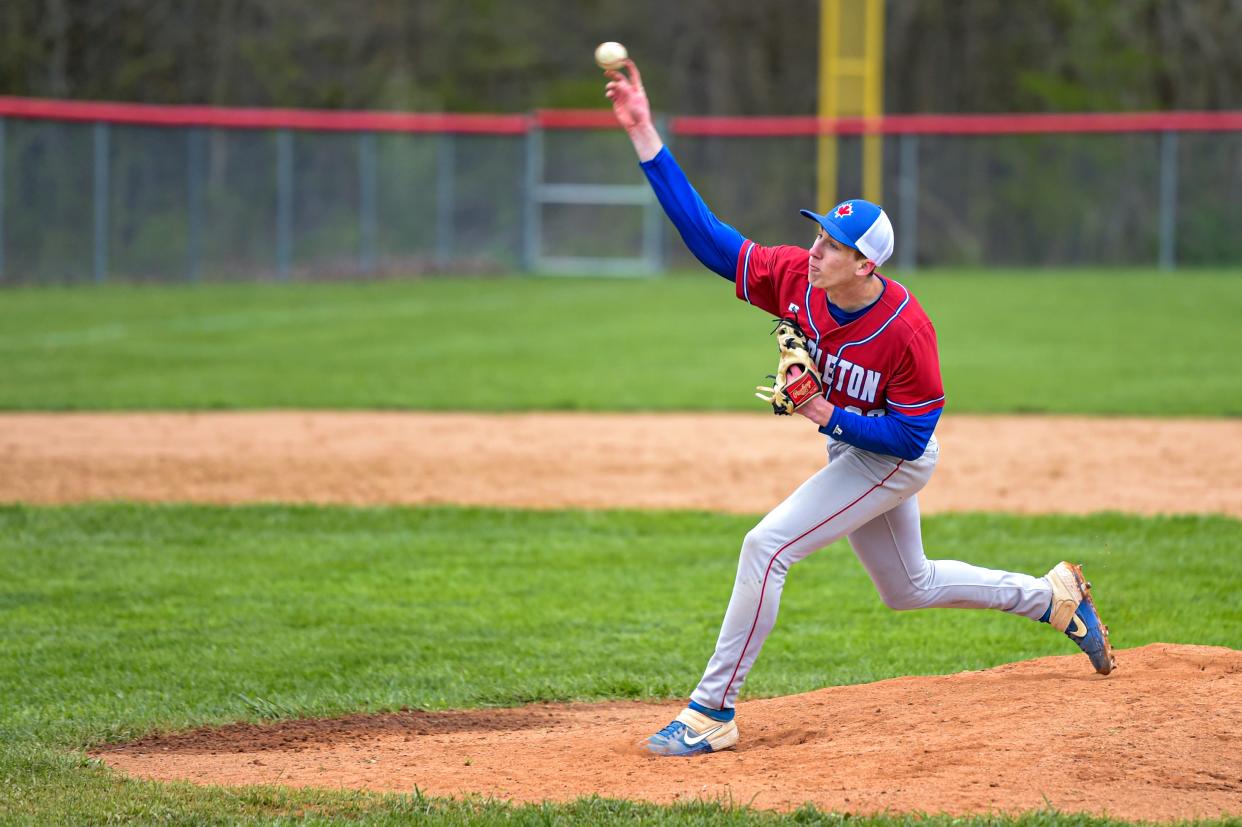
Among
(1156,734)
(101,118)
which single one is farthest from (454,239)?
(1156,734)

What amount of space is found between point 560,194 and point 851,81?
19.1 feet

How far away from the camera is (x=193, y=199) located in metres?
24.8

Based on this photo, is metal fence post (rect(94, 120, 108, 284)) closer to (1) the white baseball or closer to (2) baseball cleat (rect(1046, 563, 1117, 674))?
(1) the white baseball


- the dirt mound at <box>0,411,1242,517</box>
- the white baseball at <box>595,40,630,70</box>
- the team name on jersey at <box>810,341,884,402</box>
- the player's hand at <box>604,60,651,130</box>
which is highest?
the white baseball at <box>595,40,630,70</box>

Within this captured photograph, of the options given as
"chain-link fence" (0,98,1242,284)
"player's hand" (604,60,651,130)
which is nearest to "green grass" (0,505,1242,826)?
"player's hand" (604,60,651,130)

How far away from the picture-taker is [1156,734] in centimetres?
458

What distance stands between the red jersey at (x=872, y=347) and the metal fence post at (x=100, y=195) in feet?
67.8

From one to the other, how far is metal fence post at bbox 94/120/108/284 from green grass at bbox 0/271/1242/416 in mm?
783

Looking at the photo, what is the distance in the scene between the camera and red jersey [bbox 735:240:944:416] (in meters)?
4.89

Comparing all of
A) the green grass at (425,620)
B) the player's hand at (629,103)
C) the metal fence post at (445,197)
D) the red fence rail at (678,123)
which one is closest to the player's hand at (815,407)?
the player's hand at (629,103)

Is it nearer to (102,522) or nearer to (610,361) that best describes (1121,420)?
(610,361)

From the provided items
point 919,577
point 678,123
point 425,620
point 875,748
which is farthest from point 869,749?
point 678,123

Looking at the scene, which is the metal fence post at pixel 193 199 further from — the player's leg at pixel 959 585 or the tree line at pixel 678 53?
the player's leg at pixel 959 585

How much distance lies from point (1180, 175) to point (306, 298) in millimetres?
15858
